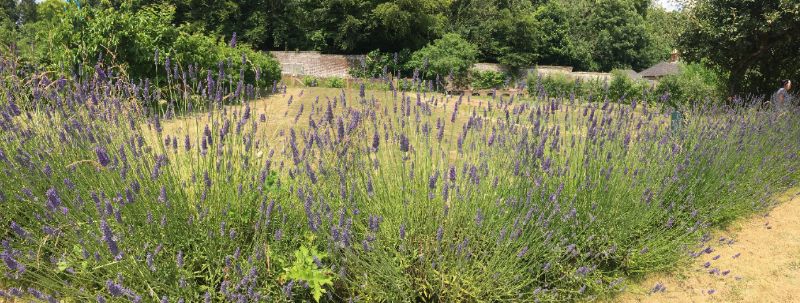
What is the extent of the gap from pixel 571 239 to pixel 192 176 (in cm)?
219

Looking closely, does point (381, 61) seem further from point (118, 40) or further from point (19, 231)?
point (19, 231)

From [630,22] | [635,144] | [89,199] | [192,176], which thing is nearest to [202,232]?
[192,176]

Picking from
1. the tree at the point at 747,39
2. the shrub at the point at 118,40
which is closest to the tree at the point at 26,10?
the shrub at the point at 118,40

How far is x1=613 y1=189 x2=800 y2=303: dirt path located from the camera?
2.95m

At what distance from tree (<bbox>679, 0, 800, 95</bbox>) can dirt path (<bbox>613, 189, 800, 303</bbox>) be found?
19.0ft

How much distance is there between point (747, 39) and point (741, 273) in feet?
24.4

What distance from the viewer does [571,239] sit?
110 inches

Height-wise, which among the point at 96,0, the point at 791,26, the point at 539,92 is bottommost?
the point at 539,92

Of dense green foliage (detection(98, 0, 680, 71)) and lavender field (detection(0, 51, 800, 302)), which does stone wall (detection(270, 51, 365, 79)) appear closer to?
dense green foliage (detection(98, 0, 680, 71))

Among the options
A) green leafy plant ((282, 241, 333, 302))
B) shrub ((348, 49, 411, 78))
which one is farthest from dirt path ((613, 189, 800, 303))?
shrub ((348, 49, 411, 78))

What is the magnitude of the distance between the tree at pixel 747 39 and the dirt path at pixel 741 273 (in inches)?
227

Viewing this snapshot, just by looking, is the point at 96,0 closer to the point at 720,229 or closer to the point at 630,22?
the point at 720,229

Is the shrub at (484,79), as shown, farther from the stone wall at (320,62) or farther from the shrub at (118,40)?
the shrub at (118,40)

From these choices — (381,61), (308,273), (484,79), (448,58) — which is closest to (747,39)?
(308,273)
